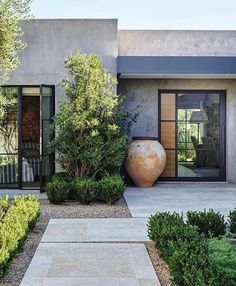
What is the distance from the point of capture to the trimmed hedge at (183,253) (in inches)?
175

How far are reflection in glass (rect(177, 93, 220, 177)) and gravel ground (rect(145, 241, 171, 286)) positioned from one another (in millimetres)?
7978

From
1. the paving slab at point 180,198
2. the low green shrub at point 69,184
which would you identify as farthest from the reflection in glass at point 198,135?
the low green shrub at point 69,184

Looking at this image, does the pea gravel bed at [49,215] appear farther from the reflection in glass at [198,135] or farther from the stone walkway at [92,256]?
the reflection in glass at [198,135]

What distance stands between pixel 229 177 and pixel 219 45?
3.71 m

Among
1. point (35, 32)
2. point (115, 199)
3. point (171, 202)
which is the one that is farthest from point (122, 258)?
point (35, 32)

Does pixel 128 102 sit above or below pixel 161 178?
above

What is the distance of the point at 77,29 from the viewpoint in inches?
503

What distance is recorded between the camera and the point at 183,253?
5.05 metres

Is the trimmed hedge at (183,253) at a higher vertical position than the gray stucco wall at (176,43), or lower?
lower

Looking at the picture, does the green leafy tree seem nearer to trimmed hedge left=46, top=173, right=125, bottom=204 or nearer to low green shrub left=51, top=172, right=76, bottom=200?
low green shrub left=51, top=172, right=76, bottom=200

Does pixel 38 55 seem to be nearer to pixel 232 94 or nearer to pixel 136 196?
pixel 136 196

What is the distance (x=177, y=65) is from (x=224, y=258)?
8322mm

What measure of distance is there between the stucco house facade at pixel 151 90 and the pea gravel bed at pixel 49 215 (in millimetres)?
2136

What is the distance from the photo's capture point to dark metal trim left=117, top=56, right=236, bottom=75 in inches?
504
